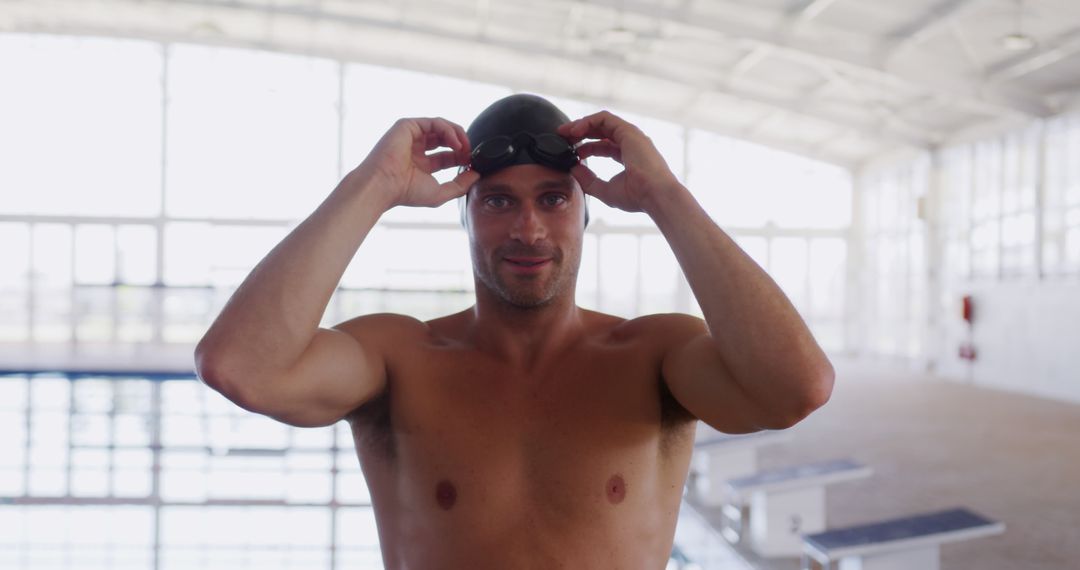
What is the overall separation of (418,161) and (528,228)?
0.93 feet

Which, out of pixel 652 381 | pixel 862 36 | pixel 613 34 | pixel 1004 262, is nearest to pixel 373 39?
pixel 613 34

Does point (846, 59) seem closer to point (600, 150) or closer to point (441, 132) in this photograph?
point (600, 150)

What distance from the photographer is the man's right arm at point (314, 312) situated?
1.48 m

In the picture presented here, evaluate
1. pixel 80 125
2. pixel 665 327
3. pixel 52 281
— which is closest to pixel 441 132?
pixel 665 327

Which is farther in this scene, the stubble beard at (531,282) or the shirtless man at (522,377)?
the stubble beard at (531,282)

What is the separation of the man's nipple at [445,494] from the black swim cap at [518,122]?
0.64 meters

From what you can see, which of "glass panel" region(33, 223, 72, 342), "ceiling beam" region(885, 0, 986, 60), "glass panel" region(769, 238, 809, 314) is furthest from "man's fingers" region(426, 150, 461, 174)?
"glass panel" region(769, 238, 809, 314)

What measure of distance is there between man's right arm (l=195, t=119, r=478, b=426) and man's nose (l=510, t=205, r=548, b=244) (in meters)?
0.14

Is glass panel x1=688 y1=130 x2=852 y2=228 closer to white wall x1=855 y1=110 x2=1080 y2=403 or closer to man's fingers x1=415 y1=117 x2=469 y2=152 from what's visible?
white wall x1=855 y1=110 x2=1080 y2=403

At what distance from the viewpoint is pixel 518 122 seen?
74.5 inches

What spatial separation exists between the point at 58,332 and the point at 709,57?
11.9 metres

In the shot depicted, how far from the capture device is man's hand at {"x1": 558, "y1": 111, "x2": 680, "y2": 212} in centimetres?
171

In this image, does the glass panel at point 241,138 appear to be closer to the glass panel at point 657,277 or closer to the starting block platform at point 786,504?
the glass panel at point 657,277

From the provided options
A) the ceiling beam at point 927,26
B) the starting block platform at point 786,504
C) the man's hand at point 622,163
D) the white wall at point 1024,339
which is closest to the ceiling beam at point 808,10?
the ceiling beam at point 927,26
